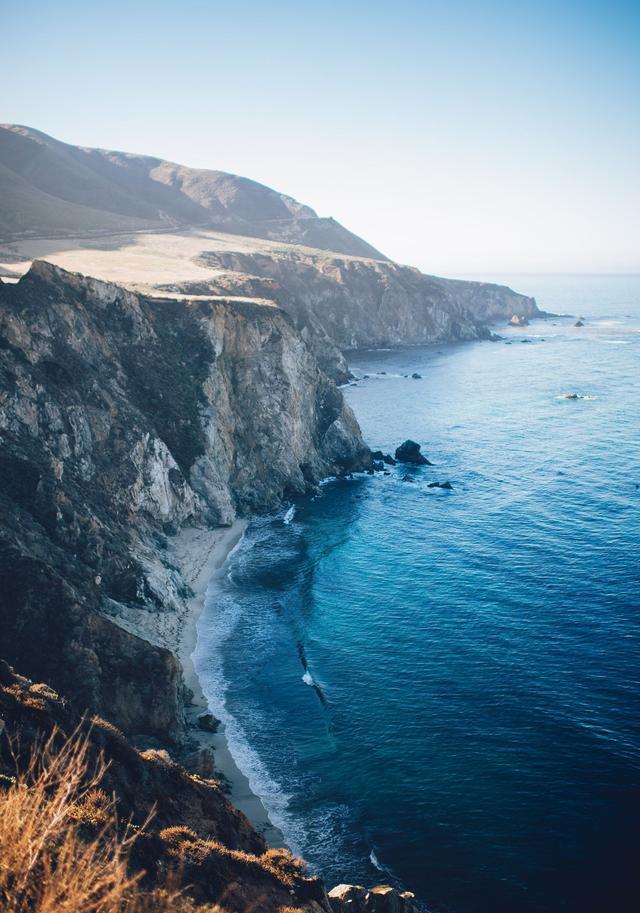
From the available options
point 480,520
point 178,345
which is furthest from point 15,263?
point 480,520

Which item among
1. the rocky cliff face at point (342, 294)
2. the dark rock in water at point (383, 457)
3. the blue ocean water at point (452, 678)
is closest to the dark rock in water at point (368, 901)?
the blue ocean water at point (452, 678)

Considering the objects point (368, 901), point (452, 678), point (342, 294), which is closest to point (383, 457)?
point (452, 678)

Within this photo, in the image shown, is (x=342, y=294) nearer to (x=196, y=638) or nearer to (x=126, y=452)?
(x=126, y=452)

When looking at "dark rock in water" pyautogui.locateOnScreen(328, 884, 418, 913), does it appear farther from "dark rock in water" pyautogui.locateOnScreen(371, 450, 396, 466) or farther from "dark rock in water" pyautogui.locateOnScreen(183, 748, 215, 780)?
"dark rock in water" pyautogui.locateOnScreen(371, 450, 396, 466)

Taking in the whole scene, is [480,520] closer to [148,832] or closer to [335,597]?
[335,597]

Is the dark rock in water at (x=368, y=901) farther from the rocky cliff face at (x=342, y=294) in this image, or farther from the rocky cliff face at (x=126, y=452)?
the rocky cliff face at (x=342, y=294)
